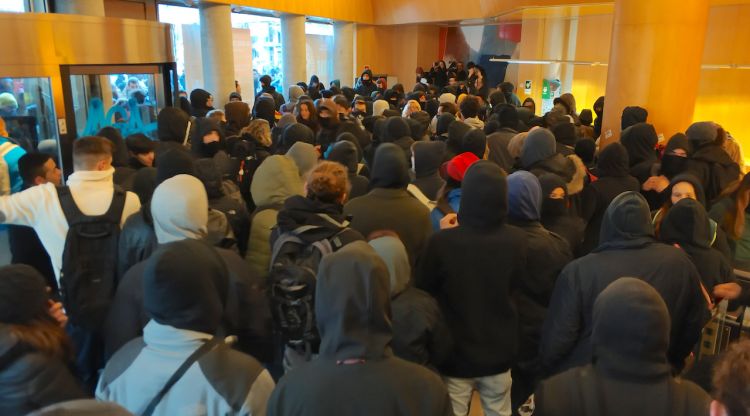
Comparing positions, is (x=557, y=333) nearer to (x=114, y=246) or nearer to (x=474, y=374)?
(x=474, y=374)

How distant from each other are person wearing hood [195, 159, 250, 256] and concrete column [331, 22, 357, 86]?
14.8m

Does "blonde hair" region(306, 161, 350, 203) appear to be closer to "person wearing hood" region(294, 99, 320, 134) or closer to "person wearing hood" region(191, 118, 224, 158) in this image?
"person wearing hood" region(191, 118, 224, 158)

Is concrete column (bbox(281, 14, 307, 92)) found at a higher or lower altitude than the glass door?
higher

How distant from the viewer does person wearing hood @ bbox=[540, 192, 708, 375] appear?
2.78m

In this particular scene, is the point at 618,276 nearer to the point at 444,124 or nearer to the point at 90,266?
the point at 90,266

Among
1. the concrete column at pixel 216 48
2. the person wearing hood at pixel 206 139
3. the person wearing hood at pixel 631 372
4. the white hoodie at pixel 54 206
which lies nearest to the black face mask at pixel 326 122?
the person wearing hood at pixel 206 139

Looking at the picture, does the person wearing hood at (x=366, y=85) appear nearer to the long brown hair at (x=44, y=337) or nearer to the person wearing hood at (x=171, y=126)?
the person wearing hood at (x=171, y=126)

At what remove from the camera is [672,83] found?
24.2ft

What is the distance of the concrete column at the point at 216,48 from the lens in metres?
12.0

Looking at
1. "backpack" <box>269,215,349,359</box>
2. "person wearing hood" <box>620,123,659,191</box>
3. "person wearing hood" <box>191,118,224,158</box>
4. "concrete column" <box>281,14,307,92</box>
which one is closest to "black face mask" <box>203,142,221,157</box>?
"person wearing hood" <box>191,118,224,158</box>

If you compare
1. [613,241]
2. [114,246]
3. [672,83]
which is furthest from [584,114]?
[114,246]

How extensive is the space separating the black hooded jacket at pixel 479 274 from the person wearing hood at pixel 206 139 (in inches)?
112

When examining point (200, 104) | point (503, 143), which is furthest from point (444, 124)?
point (200, 104)

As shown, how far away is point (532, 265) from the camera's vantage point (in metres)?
3.23
